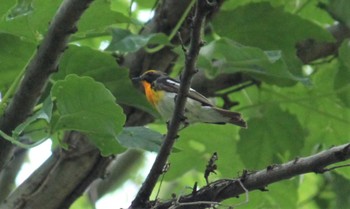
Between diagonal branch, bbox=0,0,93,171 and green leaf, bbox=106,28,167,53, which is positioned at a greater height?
green leaf, bbox=106,28,167,53

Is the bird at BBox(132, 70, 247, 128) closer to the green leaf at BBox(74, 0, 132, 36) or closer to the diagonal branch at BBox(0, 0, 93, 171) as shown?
the green leaf at BBox(74, 0, 132, 36)

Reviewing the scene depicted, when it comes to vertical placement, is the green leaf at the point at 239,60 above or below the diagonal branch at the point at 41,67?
above

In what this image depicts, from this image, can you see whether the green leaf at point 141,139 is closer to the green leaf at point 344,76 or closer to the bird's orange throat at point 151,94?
the bird's orange throat at point 151,94

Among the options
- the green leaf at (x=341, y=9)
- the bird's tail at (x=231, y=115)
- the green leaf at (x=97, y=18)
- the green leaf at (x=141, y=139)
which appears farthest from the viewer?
the green leaf at (x=341, y=9)

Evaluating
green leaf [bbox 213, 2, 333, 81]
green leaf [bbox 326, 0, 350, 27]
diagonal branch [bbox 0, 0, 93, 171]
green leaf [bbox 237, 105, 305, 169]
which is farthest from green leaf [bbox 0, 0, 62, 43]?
green leaf [bbox 326, 0, 350, 27]

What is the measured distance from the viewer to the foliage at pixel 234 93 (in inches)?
102

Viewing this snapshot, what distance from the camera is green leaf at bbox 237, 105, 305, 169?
371 cm

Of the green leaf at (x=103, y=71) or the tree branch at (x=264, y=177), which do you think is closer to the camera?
the tree branch at (x=264, y=177)

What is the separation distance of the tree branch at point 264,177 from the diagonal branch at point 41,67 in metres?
0.52

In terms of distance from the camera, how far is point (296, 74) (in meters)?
3.41

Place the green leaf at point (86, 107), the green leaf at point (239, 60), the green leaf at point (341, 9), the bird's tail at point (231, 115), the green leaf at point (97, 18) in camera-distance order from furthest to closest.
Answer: the green leaf at point (341, 9) < the green leaf at point (239, 60) < the bird's tail at point (231, 115) < the green leaf at point (97, 18) < the green leaf at point (86, 107)

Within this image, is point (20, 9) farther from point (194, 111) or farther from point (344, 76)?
point (344, 76)

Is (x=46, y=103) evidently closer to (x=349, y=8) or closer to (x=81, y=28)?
(x=81, y=28)

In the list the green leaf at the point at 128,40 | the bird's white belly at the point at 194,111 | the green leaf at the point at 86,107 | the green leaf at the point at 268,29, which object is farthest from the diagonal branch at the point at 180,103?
the green leaf at the point at 268,29
